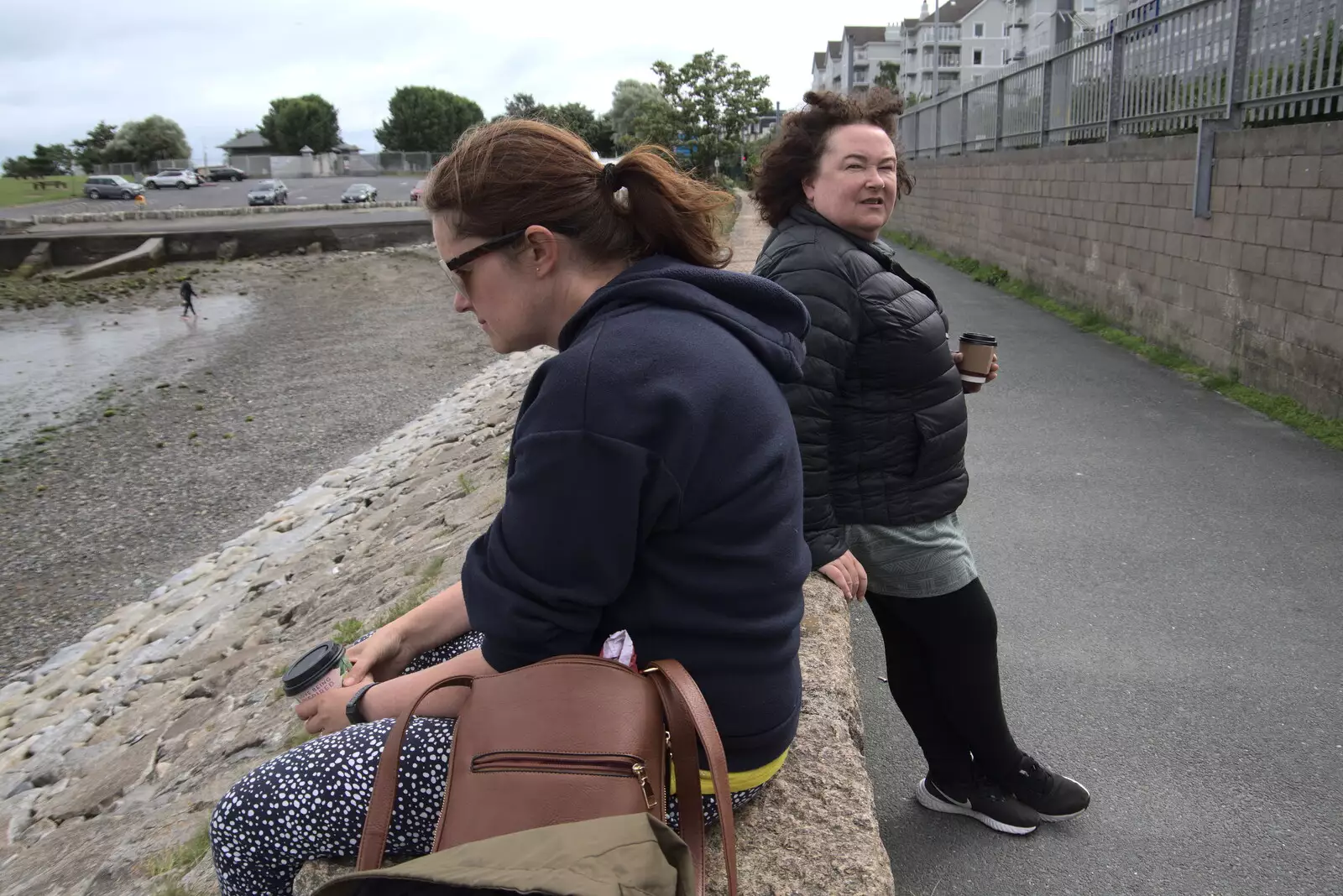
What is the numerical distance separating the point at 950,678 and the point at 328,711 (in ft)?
5.44

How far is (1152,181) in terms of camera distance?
31.9 ft

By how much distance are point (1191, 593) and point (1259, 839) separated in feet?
5.99

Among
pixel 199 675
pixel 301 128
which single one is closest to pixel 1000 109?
pixel 199 675

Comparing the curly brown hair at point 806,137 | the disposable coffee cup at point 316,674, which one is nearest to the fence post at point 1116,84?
the curly brown hair at point 806,137

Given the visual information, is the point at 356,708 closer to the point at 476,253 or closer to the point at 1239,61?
the point at 476,253

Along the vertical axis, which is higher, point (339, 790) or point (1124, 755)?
point (339, 790)

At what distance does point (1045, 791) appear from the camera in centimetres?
303

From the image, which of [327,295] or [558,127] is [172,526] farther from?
[327,295]

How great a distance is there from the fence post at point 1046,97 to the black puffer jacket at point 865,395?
40.4 feet

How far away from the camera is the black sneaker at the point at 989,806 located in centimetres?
302

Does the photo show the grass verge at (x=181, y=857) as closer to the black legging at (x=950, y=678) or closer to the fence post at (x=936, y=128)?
the black legging at (x=950, y=678)

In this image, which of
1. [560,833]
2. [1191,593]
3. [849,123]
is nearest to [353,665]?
[560,833]

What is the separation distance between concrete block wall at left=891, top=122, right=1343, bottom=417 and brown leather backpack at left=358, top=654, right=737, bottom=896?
21.8 ft

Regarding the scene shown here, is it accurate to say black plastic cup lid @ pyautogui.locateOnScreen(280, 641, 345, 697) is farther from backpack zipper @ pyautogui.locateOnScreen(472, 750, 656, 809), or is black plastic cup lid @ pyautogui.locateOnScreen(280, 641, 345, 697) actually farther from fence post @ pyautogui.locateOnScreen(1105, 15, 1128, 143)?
fence post @ pyautogui.locateOnScreen(1105, 15, 1128, 143)
